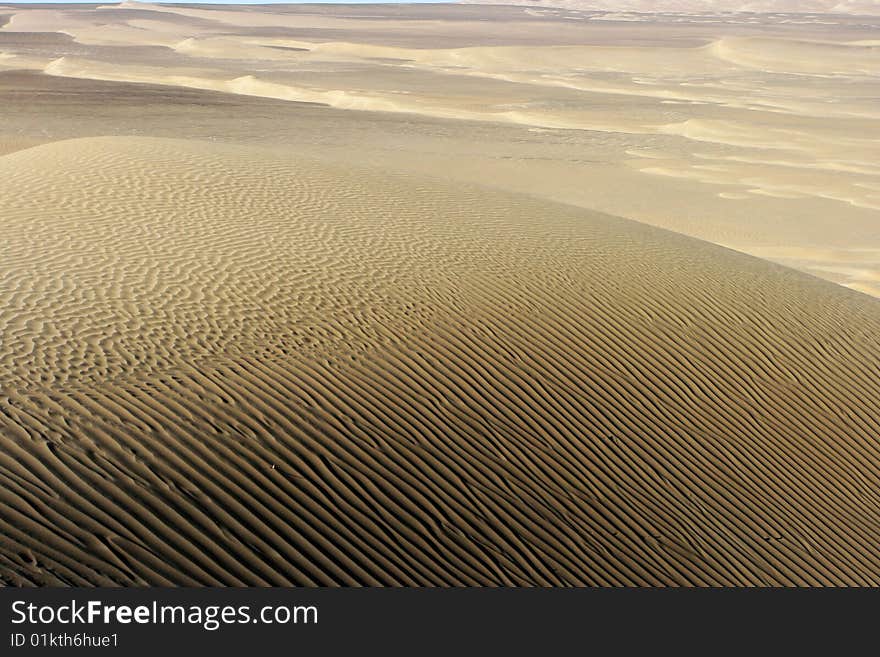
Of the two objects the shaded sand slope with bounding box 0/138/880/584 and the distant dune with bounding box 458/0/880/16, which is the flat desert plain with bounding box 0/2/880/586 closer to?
the shaded sand slope with bounding box 0/138/880/584

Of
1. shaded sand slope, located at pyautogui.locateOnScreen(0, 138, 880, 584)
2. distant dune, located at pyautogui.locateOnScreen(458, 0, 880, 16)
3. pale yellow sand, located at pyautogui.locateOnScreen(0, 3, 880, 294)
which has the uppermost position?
shaded sand slope, located at pyautogui.locateOnScreen(0, 138, 880, 584)

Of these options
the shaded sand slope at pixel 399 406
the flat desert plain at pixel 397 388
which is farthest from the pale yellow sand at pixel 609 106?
the shaded sand slope at pixel 399 406

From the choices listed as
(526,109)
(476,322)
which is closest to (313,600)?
(476,322)

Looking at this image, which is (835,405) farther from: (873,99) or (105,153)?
(873,99)

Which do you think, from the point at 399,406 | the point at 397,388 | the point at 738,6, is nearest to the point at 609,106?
the point at 397,388

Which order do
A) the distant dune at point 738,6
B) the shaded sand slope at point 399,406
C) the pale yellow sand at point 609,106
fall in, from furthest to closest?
the distant dune at point 738,6, the pale yellow sand at point 609,106, the shaded sand slope at point 399,406

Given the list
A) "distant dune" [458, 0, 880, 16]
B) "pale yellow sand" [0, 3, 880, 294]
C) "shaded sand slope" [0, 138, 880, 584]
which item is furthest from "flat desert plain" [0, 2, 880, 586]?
"distant dune" [458, 0, 880, 16]

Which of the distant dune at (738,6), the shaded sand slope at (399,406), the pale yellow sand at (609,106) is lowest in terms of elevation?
the distant dune at (738,6)

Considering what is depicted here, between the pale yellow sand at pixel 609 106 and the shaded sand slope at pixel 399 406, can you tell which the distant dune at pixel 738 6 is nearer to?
the pale yellow sand at pixel 609 106
